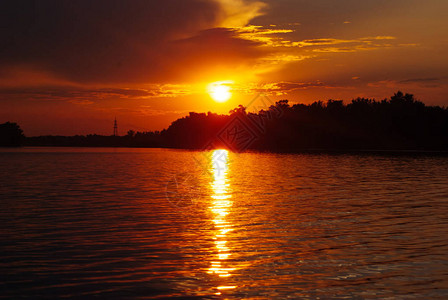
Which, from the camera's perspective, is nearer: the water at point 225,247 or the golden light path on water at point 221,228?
the water at point 225,247

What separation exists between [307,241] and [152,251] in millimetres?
6222

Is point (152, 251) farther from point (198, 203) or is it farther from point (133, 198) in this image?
point (133, 198)

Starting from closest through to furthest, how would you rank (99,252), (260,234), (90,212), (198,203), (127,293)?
(127,293)
(99,252)
(260,234)
(90,212)
(198,203)

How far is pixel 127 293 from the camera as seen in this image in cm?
1088

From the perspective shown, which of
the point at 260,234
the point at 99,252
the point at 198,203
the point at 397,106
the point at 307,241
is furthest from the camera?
the point at 397,106

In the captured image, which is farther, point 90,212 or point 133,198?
point 133,198

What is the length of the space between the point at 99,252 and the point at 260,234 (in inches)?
273

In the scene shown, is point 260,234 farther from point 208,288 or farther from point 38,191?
point 38,191

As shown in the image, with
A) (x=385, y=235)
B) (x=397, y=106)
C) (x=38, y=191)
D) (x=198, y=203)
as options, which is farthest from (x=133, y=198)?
(x=397, y=106)

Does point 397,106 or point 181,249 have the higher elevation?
point 397,106

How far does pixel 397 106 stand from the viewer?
600ft

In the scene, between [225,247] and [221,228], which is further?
[221,228]

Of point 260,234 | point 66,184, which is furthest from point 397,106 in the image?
point 260,234

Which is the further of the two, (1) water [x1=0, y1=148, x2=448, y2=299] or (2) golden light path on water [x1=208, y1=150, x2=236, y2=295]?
(2) golden light path on water [x1=208, y1=150, x2=236, y2=295]
